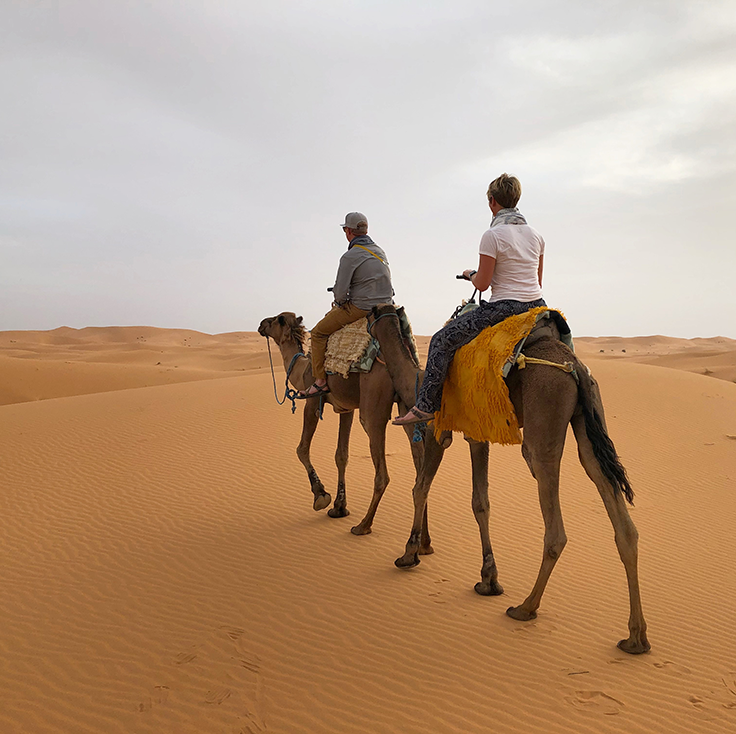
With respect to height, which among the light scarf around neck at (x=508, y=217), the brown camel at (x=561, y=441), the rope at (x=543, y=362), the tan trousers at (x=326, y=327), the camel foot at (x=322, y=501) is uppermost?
the light scarf around neck at (x=508, y=217)

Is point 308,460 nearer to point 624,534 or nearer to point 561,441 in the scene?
point 561,441

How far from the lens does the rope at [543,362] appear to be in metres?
4.61

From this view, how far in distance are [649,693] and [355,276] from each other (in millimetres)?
5077

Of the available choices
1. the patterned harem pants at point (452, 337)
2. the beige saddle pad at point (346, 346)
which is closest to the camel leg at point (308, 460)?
the beige saddle pad at point (346, 346)

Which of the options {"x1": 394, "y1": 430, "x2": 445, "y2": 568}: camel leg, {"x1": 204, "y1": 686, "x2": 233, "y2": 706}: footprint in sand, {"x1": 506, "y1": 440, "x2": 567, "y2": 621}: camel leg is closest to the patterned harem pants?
{"x1": 394, "y1": 430, "x2": 445, "y2": 568}: camel leg

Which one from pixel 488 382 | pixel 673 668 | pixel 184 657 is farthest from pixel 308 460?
pixel 673 668

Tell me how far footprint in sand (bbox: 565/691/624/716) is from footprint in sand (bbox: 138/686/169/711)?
9.78 feet

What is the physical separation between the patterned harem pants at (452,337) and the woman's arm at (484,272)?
231 millimetres

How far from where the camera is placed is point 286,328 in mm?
8625

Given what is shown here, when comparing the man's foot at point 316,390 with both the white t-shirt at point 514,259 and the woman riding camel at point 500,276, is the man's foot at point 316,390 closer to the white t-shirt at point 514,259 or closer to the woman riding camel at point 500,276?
the woman riding camel at point 500,276

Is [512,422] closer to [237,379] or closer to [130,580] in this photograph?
[130,580]

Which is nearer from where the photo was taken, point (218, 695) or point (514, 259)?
point (218, 695)

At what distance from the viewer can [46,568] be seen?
6949 millimetres

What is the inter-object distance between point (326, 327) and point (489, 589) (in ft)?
12.0
